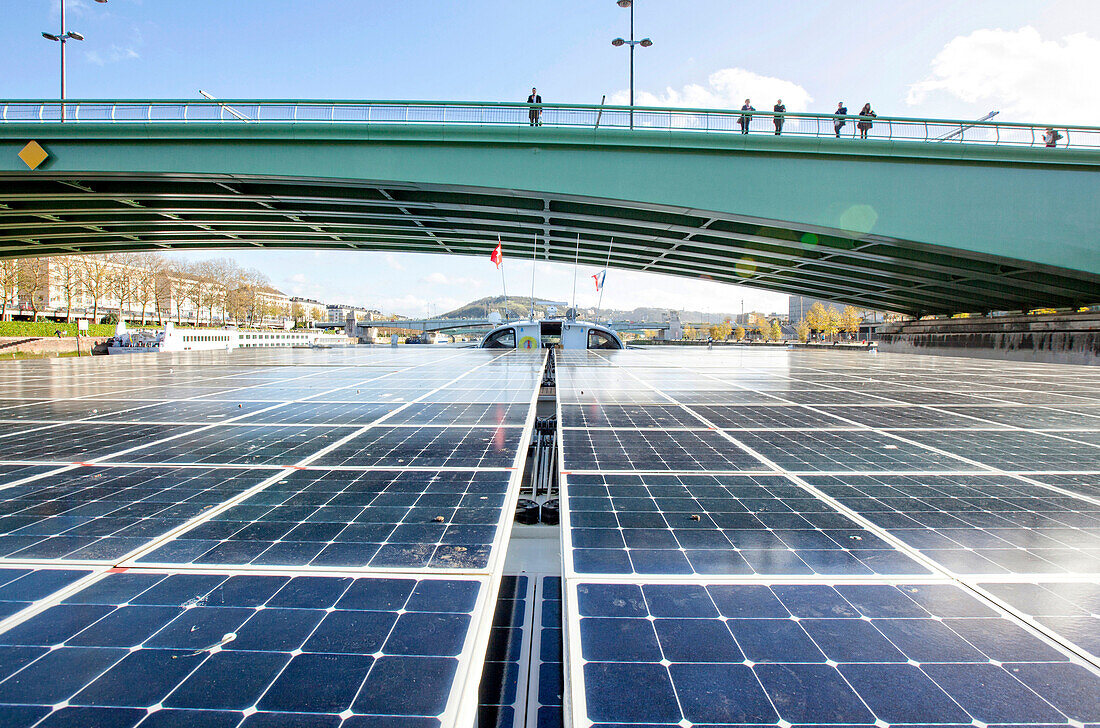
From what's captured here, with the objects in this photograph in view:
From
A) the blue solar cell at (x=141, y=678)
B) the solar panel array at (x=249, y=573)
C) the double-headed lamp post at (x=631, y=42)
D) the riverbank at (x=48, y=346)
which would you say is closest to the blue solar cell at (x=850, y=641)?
the solar panel array at (x=249, y=573)

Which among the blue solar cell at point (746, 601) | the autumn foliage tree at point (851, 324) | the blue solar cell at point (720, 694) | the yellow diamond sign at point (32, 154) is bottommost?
the blue solar cell at point (720, 694)

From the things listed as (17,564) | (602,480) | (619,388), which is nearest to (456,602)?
(602,480)

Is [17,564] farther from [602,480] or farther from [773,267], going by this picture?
[773,267]

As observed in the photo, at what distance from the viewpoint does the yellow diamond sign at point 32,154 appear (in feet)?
81.6

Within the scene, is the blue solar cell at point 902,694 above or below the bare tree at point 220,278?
below

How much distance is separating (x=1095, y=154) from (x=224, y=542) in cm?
3946

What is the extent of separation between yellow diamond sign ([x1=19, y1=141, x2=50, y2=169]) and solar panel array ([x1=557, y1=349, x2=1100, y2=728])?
34.3 metres

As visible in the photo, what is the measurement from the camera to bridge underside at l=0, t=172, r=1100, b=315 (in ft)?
94.3

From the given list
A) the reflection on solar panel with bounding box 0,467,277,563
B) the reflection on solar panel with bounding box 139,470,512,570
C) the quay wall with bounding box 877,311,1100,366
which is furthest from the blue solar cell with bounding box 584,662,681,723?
the quay wall with bounding box 877,311,1100,366

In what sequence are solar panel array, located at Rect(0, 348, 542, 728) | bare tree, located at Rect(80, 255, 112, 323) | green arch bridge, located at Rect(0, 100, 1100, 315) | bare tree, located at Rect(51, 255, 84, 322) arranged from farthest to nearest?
bare tree, located at Rect(51, 255, 84, 322)
bare tree, located at Rect(80, 255, 112, 323)
green arch bridge, located at Rect(0, 100, 1100, 315)
solar panel array, located at Rect(0, 348, 542, 728)

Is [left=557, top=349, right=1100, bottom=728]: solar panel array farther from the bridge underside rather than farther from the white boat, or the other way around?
the white boat

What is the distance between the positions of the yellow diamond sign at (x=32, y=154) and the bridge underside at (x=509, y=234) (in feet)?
4.56

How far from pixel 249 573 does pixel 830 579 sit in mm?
4502

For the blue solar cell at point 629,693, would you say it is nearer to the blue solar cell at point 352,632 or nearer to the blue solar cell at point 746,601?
the blue solar cell at point 746,601
